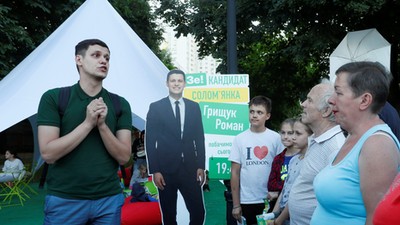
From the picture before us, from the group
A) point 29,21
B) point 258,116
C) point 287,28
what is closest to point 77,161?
point 258,116

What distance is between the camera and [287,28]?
14852 mm

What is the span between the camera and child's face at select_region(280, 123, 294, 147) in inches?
182

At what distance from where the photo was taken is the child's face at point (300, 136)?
4117 millimetres

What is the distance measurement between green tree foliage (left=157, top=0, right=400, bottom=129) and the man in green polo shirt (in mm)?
10993

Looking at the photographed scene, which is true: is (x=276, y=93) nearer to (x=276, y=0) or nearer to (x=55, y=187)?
(x=276, y=0)

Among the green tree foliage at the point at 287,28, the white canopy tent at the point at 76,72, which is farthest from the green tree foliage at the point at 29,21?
the white canopy tent at the point at 76,72

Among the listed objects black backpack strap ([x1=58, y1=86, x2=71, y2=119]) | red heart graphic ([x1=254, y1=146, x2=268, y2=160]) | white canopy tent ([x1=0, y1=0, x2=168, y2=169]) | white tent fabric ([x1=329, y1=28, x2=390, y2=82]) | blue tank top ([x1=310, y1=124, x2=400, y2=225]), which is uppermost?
white tent fabric ([x1=329, y1=28, x2=390, y2=82])

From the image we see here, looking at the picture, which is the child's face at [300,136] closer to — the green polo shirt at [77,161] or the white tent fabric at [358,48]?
the green polo shirt at [77,161]

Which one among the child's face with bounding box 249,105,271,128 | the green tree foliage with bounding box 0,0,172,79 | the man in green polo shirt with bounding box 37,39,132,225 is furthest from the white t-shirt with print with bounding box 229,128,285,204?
the green tree foliage with bounding box 0,0,172,79

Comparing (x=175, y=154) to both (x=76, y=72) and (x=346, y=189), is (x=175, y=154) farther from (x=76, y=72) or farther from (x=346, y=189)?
(x=346, y=189)

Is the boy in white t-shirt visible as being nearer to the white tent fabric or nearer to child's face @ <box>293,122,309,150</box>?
child's face @ <box>293,122,309,150</box>

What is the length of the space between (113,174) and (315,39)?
39.1 ft

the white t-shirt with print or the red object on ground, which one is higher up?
the white t-shirt with print

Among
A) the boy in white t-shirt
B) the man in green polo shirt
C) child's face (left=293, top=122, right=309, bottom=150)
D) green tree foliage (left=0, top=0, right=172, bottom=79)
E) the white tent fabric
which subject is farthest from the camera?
green tree foliage (left=0, top=0, right=172, bottom=79)
